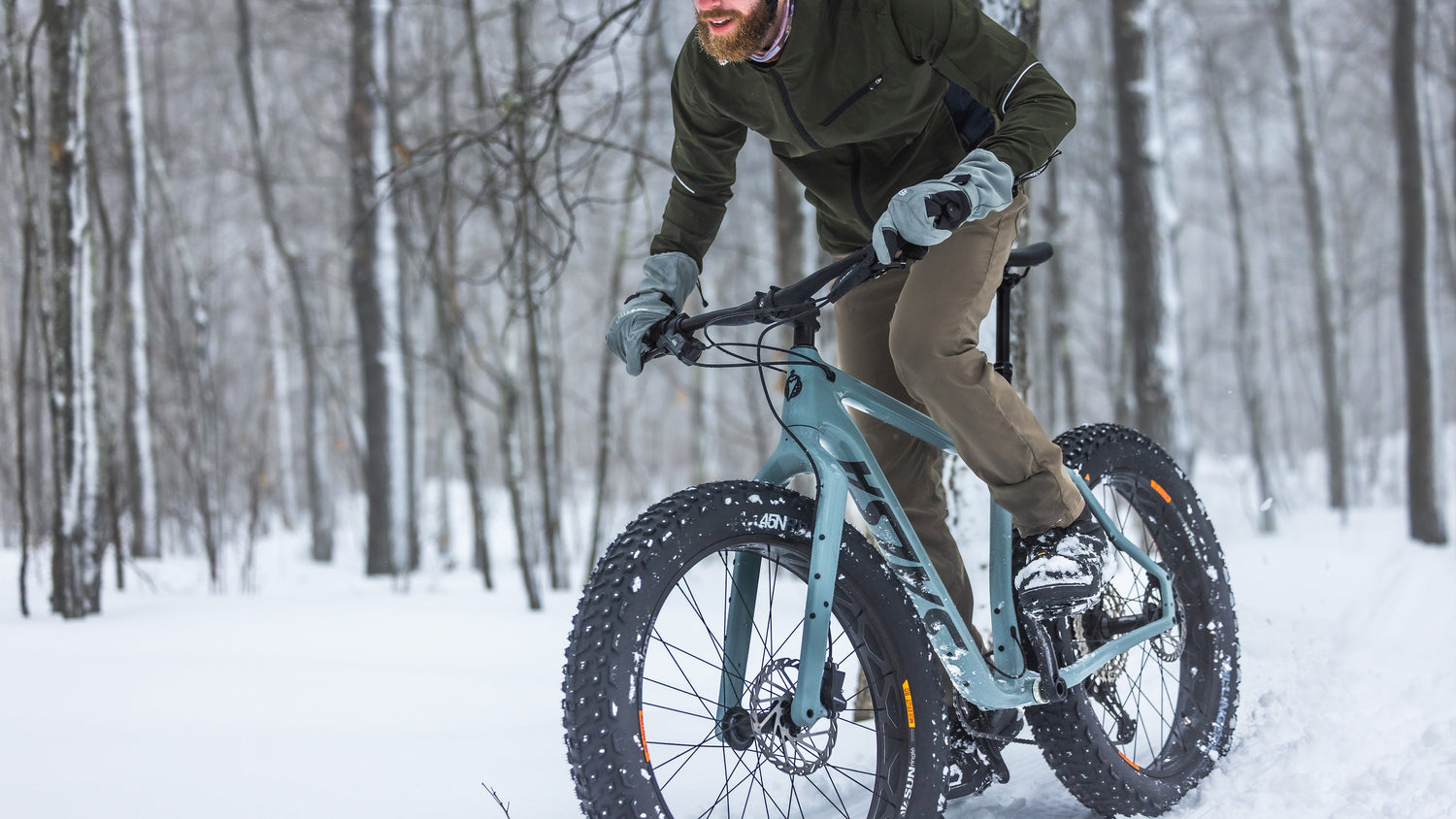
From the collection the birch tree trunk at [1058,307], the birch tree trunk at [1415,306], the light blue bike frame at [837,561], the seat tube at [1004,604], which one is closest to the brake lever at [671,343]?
the light blue bike frame at [837,561]

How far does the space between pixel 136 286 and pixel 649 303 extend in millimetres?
8808

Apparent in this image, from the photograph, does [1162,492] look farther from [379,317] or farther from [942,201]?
[379,317]

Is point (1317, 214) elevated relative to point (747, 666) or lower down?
elevated

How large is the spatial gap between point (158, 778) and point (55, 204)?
3.97m

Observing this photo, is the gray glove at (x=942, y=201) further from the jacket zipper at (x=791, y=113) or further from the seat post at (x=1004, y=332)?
the seat post at (x=1004, y=332)

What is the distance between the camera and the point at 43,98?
12.6m

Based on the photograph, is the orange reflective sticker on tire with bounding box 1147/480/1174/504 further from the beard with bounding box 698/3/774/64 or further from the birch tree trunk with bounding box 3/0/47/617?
the birch tree trunk with bounding box 3/0/47/617

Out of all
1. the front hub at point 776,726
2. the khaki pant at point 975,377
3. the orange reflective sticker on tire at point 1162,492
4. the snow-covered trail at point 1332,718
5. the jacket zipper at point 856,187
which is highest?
the jacket zipper at point 856,187

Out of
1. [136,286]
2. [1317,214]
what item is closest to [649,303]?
[136,286]

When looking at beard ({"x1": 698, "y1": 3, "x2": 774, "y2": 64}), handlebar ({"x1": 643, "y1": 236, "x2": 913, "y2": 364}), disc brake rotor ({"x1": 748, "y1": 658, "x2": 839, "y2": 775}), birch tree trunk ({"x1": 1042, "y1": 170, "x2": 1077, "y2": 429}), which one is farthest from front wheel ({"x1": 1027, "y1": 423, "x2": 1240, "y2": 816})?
birch tree trunk ({"x1": 1042, "y1": 170, "x2": 1077, "y2": 429})

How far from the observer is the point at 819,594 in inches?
74.8

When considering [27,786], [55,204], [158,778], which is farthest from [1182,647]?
[55,204]

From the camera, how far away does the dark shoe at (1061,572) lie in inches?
88.4

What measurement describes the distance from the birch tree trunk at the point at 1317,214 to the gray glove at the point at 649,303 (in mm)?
13060
